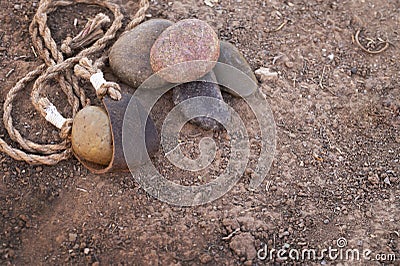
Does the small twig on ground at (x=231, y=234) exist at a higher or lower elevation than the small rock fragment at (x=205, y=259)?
lower

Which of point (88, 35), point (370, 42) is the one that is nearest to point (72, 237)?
point (88, 35)

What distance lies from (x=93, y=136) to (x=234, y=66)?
0.83 m

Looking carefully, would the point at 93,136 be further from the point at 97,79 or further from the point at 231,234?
the point at 231,234

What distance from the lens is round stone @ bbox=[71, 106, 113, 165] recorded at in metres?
2.36

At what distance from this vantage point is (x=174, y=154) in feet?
8.50

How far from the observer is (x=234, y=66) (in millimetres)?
2785

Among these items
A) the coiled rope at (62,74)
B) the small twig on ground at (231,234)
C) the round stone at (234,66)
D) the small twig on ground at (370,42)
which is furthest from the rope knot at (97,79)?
the small twig on ground at (370,42)

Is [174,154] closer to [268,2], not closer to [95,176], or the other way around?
[95,176]

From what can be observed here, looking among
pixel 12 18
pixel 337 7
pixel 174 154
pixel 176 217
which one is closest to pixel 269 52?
pixel 337 7

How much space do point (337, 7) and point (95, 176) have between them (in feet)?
5.86

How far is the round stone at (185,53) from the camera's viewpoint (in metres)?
2.58

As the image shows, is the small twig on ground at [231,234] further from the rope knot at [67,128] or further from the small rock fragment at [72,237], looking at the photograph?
the rope knot at [67,128]

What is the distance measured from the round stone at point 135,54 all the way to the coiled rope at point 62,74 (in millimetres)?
97

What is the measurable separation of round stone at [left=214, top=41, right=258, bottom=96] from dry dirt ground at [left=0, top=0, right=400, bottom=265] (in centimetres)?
9
